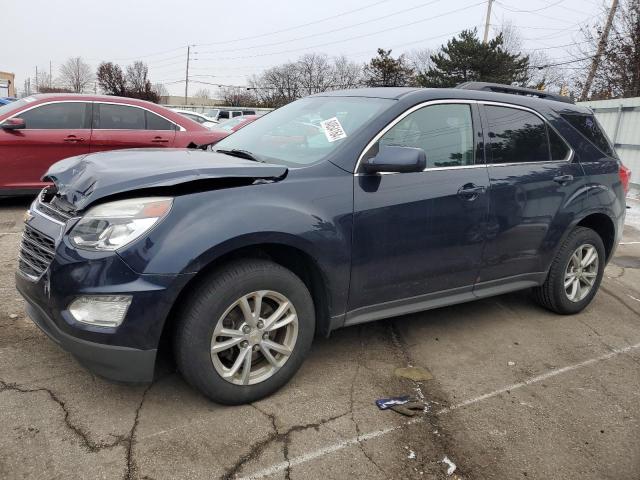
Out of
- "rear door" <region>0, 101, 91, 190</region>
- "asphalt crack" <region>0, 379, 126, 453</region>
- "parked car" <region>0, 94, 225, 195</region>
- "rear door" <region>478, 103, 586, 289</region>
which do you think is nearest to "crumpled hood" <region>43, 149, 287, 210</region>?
"asphalt crack" <region>0, 379, 126, 453</region>

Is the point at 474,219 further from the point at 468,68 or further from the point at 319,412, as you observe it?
the point at 468,68

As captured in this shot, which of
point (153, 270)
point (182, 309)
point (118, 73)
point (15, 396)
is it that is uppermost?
point (118, 73)

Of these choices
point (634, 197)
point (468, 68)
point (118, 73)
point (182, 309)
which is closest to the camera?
point (182, 309)

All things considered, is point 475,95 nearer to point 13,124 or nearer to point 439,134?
point 439,134

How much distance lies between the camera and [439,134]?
351 centimetres

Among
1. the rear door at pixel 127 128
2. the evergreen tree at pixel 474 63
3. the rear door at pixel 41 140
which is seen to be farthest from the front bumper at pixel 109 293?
the evergreen tree at pixel 474 63

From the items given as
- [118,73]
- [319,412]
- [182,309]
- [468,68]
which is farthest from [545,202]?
[118,73]

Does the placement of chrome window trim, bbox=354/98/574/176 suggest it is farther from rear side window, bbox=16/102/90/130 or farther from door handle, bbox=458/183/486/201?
rear side window, bbox=16/102/90/130

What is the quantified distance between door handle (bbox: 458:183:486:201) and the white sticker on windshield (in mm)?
866

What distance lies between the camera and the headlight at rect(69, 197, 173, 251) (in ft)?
8.02

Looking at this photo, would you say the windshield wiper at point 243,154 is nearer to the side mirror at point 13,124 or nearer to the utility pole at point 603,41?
the side mirror at point 13,124

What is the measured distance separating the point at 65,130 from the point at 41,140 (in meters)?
0.33

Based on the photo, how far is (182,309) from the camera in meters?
2.59

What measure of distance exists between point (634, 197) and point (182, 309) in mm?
11592
